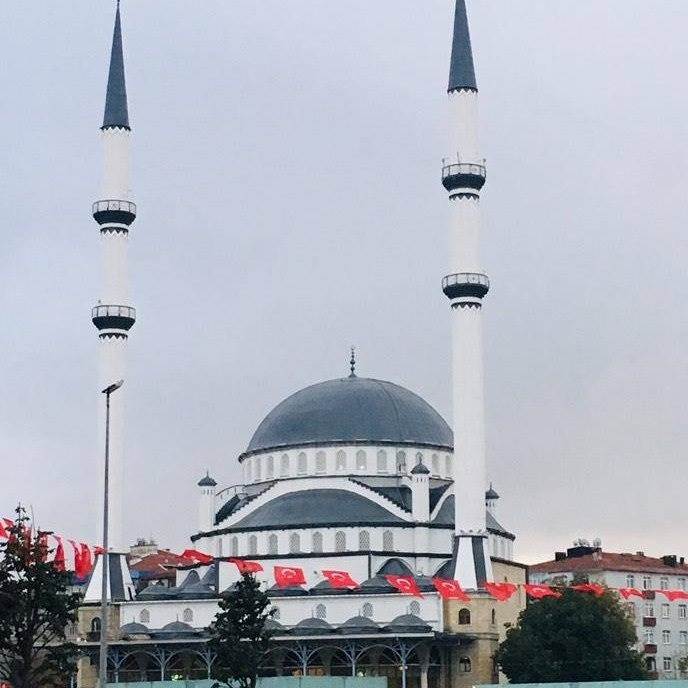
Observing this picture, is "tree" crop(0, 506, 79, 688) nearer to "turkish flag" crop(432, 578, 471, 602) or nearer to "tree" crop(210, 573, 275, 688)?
"tree" crop(210, 573, 275, 688)

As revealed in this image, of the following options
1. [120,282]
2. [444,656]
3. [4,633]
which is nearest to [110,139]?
[120,282]

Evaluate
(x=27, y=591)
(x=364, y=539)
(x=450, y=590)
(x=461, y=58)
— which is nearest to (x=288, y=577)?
(x=364, y=539)

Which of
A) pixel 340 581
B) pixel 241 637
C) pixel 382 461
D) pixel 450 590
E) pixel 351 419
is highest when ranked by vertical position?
pixel 351 419

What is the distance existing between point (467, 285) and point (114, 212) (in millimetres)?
19292

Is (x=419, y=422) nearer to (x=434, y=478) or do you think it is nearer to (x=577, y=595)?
(x=434, y=478)

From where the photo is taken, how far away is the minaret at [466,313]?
82.2m

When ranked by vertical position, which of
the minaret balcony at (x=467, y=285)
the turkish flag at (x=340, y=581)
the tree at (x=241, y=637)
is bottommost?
the tree at (x=241, y=637)

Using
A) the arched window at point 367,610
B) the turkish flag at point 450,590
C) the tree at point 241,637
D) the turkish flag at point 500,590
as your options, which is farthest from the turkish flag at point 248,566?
the tree at point 241,637

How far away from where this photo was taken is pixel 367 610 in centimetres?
8194

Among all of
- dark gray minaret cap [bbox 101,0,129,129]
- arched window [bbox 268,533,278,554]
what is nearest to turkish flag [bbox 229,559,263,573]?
arched window [bbox 268,533,278,554]

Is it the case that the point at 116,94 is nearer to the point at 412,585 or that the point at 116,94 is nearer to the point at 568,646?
the point at 412,585

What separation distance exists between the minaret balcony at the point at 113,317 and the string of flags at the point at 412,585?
13390 millimetres

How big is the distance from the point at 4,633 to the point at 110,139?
44383mm

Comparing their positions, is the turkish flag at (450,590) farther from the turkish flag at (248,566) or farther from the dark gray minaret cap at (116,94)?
the dark gray minaret cap at (116,94)
